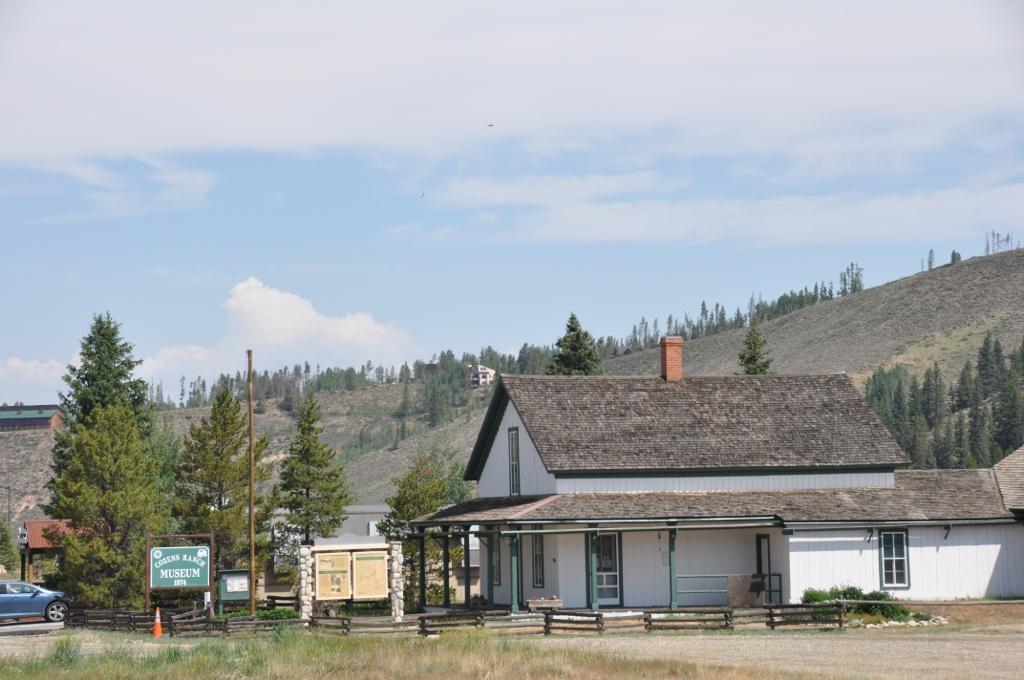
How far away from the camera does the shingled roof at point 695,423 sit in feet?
141

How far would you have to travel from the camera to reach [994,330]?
177 metres

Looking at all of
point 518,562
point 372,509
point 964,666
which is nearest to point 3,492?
point 372,509

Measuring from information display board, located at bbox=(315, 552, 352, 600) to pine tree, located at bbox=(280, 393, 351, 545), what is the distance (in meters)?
18.2

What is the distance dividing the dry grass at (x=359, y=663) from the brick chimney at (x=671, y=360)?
1862 centimetres

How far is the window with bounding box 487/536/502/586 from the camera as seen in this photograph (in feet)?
143

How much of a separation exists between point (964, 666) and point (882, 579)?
1497cm

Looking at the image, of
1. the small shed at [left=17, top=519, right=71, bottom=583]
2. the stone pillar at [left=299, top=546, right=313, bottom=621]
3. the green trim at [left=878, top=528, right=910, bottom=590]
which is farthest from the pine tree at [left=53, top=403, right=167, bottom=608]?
the green trim at [left=878, top=528, right=910, bottom=590]

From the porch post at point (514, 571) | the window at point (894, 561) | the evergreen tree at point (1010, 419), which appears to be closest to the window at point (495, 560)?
the porch post at point (514, 571)

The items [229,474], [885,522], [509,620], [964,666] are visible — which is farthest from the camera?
[229,474]

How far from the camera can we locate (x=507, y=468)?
46531mm

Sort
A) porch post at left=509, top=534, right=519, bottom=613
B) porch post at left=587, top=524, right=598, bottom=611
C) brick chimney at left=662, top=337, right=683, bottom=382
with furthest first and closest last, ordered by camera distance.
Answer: brick chimney at left=662, top=337, right=683, bottom=382 < porch post at left=587, top=524, right=598, bottom=611 < porch post at left=509, top=534, right=519, bottom=613

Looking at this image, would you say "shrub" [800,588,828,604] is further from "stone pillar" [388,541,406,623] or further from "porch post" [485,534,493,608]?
"stone pillar" [388,541,406,623]

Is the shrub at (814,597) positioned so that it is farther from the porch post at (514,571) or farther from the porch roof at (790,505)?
the porch post at (514,571)

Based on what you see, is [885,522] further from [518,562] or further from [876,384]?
[876,384]
